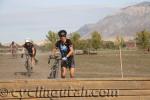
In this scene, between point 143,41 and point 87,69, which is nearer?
point 87,69

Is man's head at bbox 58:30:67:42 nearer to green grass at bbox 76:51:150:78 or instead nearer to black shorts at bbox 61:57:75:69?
black shorts at bbox 61:57:75:69

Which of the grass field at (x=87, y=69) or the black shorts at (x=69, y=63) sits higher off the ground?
the black shorts at (x=69, y=63)

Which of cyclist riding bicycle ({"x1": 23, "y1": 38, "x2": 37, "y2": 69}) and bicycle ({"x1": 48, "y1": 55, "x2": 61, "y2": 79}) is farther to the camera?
cyclist riding bicycle ({"x1": 23, "y1": 38, "x2": 37, "y2": 69})

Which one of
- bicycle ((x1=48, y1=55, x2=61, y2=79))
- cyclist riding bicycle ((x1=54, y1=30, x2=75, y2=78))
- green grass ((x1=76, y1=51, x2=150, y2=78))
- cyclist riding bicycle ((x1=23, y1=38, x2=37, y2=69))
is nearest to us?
cyclist riding bicycle ((x1=54, y1=30, x2=75, y2=78))

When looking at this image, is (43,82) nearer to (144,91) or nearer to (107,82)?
(107,82)

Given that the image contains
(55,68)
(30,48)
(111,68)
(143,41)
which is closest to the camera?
(55,68)

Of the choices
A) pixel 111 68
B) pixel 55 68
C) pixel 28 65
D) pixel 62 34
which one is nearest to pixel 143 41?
pixel 111 68

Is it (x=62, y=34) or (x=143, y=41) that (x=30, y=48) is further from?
(x=143, y=41)

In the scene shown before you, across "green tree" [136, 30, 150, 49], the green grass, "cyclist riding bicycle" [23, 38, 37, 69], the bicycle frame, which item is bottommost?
the green grass

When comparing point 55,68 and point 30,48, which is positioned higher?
point 30,48

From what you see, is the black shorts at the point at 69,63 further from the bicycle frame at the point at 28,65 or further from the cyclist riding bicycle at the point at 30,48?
the cyclist riding bicycle at the point at 30,48

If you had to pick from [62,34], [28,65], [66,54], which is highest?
[62,34]

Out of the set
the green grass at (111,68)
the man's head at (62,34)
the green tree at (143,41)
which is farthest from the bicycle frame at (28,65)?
the green tree at (143,41)

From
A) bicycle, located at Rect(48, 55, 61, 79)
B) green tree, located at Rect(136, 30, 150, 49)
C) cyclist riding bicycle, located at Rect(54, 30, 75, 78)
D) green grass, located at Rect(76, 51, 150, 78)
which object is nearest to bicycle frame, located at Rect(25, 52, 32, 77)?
green grass, located at Rect(76, 51, 150, 78)
